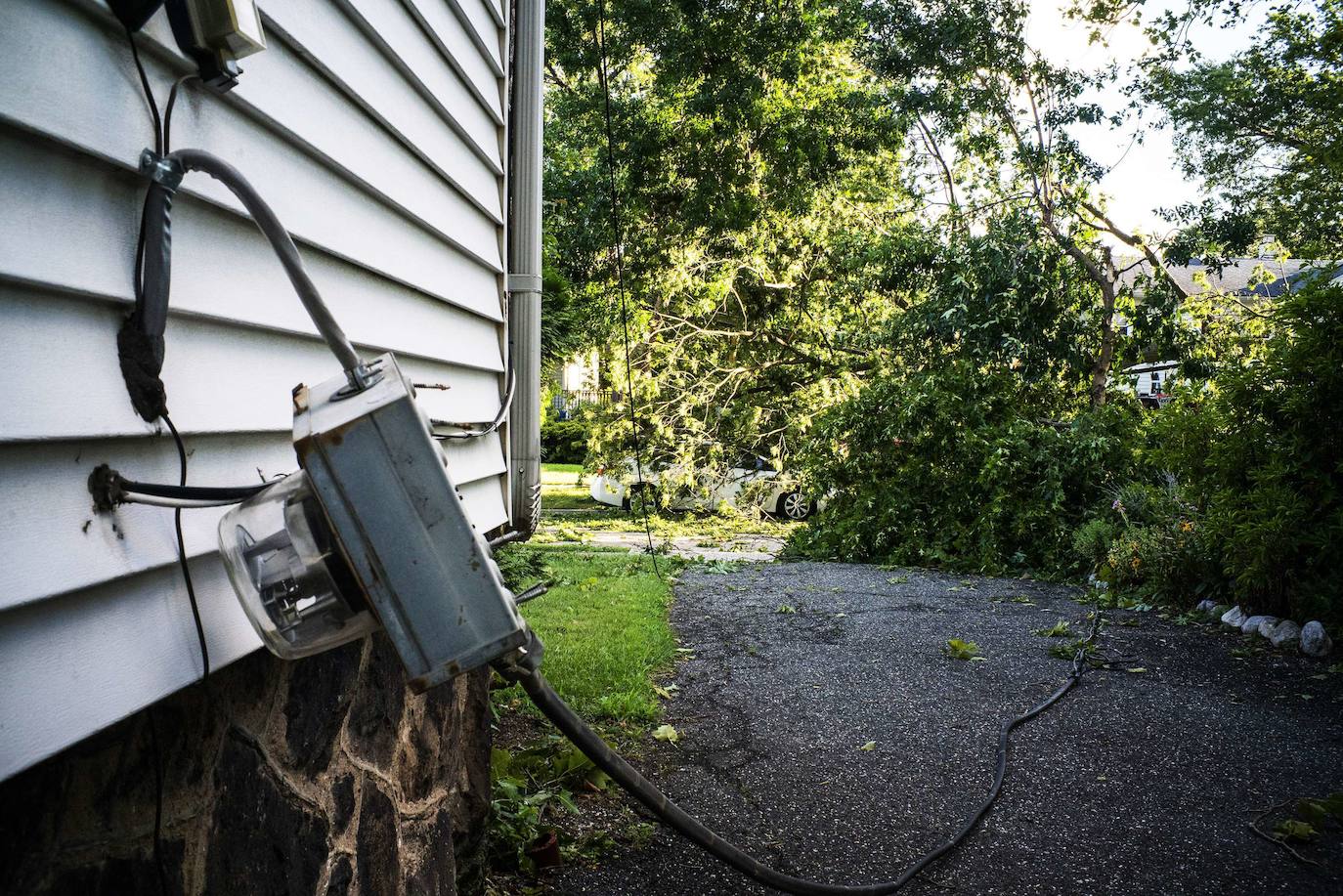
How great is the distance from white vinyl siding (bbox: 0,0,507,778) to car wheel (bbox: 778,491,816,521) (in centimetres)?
1086

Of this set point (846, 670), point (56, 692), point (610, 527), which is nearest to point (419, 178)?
point (56, 692)

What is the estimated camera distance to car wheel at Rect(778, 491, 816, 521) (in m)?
12.8

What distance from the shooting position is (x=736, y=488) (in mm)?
12891

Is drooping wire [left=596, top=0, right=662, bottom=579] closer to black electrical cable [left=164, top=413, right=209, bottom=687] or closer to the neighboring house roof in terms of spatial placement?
black electrical cable [left=164, top=413, right=209, bottom=687]

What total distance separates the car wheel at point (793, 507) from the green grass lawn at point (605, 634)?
4729 millimetres

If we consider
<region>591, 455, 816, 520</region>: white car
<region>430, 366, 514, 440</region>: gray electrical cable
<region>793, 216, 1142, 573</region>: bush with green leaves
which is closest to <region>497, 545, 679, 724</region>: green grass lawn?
<region>430, 366, 514, 440</region>: gray electrical cable

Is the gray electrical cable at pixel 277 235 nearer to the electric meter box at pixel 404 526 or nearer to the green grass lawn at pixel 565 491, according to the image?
the electric meter box at pixel 404 526

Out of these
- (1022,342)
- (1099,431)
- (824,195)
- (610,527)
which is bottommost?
(610,527)

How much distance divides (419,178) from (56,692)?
1.75 meters

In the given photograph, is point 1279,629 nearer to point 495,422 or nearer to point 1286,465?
point 1286,465

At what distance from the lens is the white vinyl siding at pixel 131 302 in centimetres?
105

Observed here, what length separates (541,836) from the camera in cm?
298

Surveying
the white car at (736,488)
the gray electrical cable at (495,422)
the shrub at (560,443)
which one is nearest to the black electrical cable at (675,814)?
the gray electrical cable at (495,422)

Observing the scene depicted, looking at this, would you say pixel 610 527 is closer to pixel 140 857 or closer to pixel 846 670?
pixel 846 670
